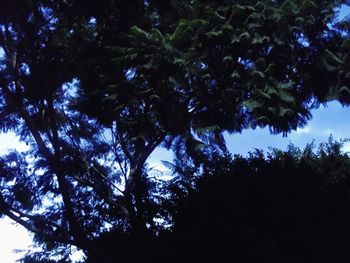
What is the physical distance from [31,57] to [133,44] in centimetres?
250

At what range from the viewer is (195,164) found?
40.4ft

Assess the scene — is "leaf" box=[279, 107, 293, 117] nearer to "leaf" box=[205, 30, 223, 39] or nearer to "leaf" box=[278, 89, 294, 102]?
"leaf" box=[278, 89, 294, 102]

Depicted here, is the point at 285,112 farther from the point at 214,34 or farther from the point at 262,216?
the point at 214,34

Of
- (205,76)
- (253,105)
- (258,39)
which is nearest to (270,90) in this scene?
(253,105)

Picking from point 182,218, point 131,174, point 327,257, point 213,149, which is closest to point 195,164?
point 213,149

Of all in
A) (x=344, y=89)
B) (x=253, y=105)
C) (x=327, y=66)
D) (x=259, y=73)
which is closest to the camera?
(x=253, y=105)

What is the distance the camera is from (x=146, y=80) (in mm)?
10523

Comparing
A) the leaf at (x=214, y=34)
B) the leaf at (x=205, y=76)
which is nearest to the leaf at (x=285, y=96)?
the leaf at (x=205, y=76)

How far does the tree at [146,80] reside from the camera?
9.92 metres

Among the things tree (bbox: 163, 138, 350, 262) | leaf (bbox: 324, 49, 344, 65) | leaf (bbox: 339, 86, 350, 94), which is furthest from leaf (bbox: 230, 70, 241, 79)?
leaf (bbox: 339, 86, 350, 94)

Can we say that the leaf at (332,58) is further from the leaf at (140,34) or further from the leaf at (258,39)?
the leaf at (140,34)

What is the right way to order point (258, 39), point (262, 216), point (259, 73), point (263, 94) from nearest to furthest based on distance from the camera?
point (262, 216)
point (263, 94)
point (259, 73)
point (258, 39)

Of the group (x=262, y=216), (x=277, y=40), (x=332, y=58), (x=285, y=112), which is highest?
(x=277, y=40)

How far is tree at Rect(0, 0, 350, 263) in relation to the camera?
9.92m
